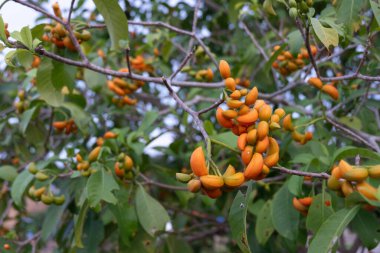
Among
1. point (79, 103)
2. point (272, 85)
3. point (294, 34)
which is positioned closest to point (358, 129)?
point (294, 34)

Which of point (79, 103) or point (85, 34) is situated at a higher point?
point (85, 34)

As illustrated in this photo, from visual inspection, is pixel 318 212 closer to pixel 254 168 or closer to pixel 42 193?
pixel 254 168

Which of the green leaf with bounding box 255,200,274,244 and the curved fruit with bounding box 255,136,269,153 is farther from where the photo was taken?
the green leaf with bounding box 255,200,274,244

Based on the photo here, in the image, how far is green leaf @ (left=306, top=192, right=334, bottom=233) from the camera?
148cm

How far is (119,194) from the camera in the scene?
6.77 ft

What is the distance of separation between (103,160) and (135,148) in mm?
181

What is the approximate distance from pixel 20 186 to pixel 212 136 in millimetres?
998

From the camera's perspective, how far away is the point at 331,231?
123cm

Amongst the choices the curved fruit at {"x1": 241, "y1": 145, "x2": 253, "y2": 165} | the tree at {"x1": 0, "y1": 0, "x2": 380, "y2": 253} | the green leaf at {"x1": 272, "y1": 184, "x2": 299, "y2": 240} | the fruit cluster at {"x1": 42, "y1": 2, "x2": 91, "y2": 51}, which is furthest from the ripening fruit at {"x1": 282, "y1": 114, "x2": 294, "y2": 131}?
the fruit cluster at {"x1": 42, "y1": 2, "x2": 91, "y2": 51}

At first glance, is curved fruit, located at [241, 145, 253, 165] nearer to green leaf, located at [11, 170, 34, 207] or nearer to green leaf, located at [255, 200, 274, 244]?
green leaf, located at [255, 200, 274, 244]

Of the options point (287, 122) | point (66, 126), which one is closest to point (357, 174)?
point (287, 122)

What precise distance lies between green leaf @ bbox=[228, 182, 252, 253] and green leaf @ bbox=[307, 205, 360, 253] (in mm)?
176

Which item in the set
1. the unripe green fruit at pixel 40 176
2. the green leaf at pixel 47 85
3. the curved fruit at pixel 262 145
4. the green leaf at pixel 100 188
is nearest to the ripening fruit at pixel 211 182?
the curved fruit at pixel 262 145

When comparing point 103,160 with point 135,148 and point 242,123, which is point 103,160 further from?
point 242,123
